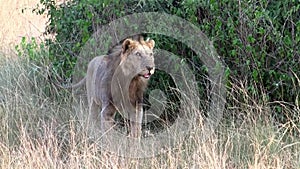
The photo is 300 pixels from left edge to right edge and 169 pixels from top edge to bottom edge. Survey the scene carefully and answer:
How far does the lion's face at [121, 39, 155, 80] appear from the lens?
530 cm

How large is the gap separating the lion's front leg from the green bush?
0.69 meters

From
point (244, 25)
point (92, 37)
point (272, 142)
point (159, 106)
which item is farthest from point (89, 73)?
point (272, 142)

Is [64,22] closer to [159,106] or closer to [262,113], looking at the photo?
[159,106]

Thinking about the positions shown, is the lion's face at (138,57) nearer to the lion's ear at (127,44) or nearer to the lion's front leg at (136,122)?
the lion's ear at (127,44)

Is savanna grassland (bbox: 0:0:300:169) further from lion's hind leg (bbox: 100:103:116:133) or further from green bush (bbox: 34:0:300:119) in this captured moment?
lion's hind leg (bbox: 100:103:116:133)

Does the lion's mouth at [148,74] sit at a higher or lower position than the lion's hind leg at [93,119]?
higher

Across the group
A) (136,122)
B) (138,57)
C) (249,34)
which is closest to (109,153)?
(136,122)

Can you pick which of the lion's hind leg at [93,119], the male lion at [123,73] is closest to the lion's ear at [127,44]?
the male lion at [123,73]

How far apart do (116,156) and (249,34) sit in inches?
66.7

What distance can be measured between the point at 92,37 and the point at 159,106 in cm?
101

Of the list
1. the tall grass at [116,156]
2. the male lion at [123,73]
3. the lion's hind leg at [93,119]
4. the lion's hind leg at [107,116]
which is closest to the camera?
the tall grass at [116,156]

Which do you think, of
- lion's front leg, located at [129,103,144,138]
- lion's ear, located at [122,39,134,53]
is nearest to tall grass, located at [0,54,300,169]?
lion's front leg, located at [129,103,144,138]

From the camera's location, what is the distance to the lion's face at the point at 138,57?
530cm

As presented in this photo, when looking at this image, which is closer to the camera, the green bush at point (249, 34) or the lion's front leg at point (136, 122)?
the green bush at point (249, 34)
